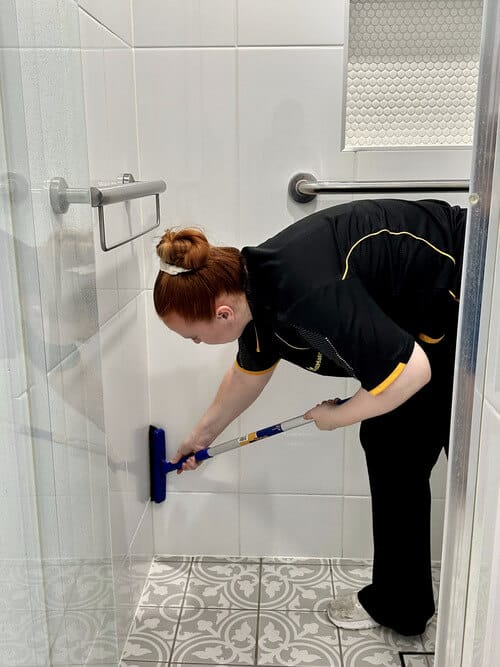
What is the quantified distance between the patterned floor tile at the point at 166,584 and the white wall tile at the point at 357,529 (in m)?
0.44

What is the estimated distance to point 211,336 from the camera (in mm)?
Result: 1330

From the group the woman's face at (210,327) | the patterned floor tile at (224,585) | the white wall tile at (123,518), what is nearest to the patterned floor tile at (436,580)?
the patterned floor tile at (224,585)

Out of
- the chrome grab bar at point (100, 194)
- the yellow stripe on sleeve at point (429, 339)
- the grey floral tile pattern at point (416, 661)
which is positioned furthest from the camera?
the grey floral tile pattern at point (416, 661)

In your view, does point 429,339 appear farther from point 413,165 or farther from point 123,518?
point 123,518

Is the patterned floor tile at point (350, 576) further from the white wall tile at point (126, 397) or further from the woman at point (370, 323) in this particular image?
the white wall tile at point (126, 397)

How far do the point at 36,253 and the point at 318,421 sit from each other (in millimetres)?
821

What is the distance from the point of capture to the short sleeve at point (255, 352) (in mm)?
1438

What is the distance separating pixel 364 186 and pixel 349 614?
1.01m

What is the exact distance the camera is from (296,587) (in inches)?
68.8

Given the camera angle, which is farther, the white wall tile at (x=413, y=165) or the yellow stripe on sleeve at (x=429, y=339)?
the white wall tile at (x=413, y=165)

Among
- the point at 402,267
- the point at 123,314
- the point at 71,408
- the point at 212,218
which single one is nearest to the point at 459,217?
the point at 402,267

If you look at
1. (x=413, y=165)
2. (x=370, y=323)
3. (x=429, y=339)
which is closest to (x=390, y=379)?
(x=370, y=323)

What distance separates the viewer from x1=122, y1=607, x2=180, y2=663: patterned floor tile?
4.95 feet

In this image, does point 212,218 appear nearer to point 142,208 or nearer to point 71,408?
point 142,208
